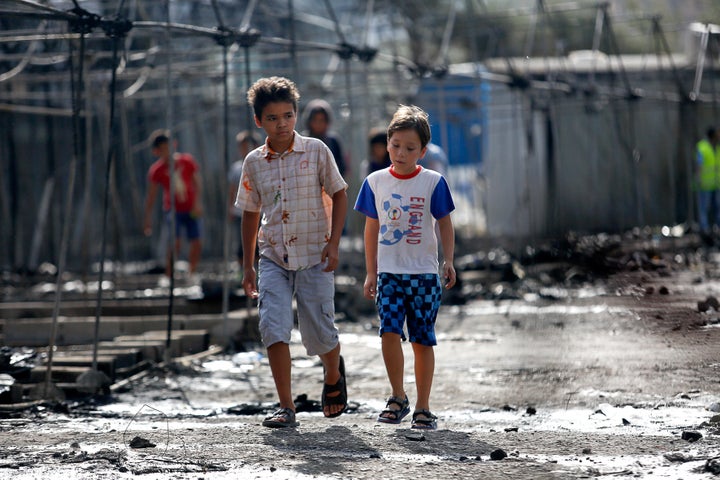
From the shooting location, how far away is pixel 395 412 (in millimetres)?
5195

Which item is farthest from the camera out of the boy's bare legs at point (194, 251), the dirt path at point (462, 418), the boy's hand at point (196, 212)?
the boy's bare legs at point (194, 251)

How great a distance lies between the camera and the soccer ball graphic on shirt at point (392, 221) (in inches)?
206

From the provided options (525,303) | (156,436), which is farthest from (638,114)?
(156,436)

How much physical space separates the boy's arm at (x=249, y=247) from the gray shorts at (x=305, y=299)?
49 mm

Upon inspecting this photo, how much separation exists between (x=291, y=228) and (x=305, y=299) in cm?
34

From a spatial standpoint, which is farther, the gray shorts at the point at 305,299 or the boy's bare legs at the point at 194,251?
the boy's bare legs at the point at 194,251

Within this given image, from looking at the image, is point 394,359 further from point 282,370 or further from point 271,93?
point 271,93

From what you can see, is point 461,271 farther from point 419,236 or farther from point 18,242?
point 419,236

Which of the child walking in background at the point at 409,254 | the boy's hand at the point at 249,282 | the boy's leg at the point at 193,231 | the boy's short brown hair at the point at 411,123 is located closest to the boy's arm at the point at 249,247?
the boy's hand at the point at 249,282

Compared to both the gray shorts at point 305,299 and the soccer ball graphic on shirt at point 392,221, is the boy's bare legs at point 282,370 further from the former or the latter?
the soccer ball graphic on shirt at point 392,221

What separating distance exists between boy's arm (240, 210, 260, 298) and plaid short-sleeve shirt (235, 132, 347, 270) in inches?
1.7

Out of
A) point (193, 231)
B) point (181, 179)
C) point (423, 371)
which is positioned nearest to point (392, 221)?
point (423, 371)

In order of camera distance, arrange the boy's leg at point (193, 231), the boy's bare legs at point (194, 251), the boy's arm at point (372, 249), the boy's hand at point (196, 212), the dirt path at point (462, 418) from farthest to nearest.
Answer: the boy's bare legs at point (194, 251), the boy's leg at point (193, 231), the boy's hand at point (196, 212), the boy's arm at point (372, 249), the dirt path at point (462, 418)

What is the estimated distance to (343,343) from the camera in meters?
8.70
